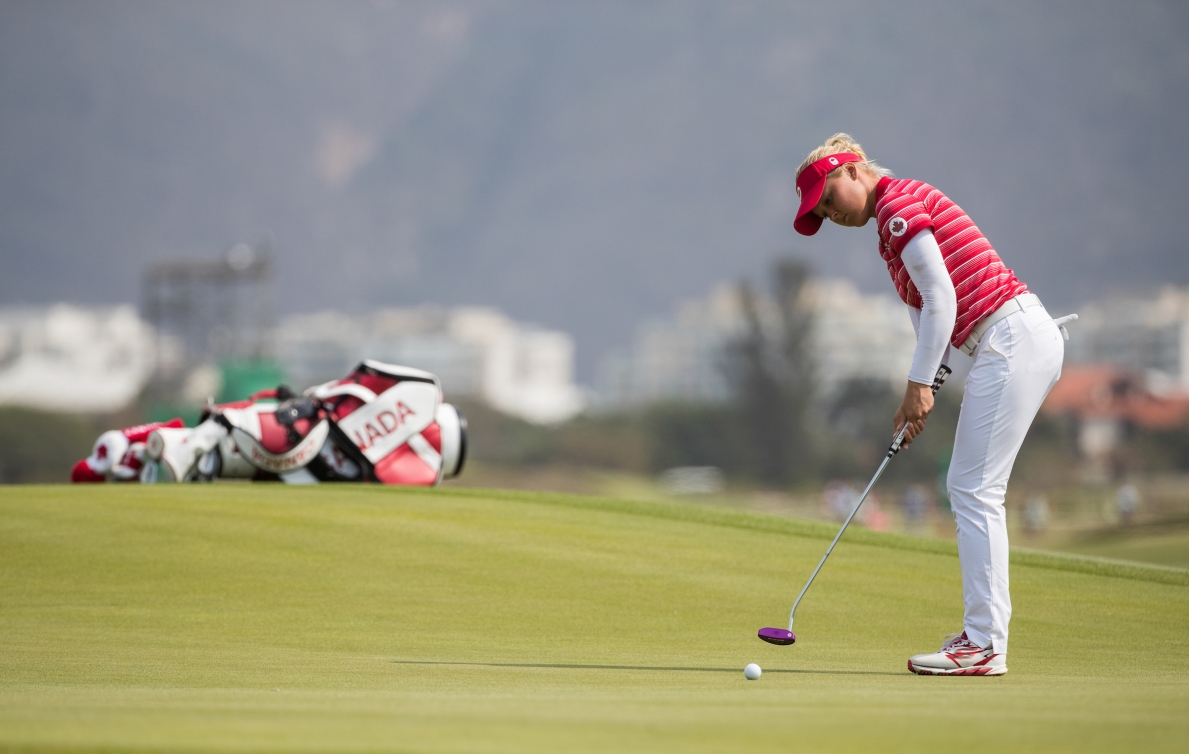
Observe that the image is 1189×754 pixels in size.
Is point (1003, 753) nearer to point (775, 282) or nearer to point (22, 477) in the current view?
point (22, 477)

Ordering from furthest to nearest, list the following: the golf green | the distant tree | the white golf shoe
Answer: the distant tree < the white golf shoe < the golf green

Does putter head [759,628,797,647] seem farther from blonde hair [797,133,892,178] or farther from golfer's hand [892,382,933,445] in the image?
blonde hair [797,133,892,178]

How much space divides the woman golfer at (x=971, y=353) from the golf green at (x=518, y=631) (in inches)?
11.3

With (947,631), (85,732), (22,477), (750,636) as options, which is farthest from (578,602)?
(22,477)

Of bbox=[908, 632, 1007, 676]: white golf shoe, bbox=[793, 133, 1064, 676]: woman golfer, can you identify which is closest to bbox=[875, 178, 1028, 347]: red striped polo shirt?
bbox=[793, 133, 1064, 676]: woman golfer

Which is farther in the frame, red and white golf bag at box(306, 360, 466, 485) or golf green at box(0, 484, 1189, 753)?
red and white golf bag at box(306, 360, 466, 485)

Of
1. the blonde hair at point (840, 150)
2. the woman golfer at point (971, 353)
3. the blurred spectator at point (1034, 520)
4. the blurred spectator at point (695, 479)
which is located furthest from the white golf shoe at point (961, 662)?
the blurred spectator at point (695, 479)

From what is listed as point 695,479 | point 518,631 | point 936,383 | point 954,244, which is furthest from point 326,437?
point 695,479

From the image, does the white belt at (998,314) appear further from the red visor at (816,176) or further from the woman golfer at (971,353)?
the red visor at (816,176)

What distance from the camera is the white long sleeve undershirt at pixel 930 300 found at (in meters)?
5.48

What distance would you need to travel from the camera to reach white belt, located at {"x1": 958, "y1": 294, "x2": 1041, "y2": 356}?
5.64m

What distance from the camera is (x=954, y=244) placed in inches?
224

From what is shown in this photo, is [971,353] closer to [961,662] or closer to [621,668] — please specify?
[961,662]

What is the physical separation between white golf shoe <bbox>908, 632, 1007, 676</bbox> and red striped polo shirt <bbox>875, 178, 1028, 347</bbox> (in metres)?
1.24
